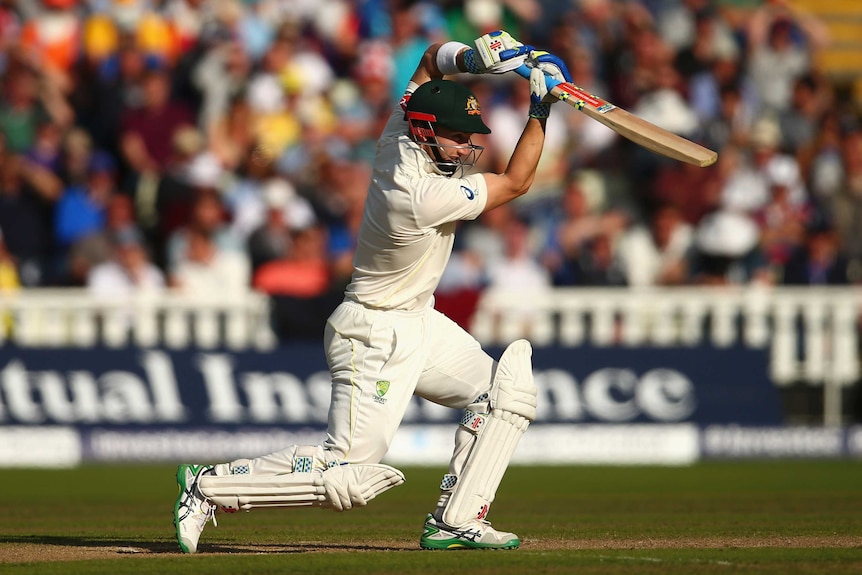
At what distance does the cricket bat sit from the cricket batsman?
0.30 ft

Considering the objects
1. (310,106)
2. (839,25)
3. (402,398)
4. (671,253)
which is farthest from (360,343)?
(839,25)

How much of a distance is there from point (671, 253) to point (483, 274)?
1.67 metres

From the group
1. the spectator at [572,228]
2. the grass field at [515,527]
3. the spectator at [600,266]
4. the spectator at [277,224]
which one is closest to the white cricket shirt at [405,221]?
the grass field at [515,527]

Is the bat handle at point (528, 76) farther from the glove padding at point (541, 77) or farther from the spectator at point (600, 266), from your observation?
the spectator at point (600, 266)

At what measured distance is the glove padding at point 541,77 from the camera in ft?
19.2

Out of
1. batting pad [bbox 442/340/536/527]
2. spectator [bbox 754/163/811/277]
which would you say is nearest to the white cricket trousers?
batting pad [bbox 442/340/536/527]

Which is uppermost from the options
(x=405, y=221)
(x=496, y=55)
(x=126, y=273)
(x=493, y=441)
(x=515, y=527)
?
(x=496, y=55)

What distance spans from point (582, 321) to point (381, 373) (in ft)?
21.1

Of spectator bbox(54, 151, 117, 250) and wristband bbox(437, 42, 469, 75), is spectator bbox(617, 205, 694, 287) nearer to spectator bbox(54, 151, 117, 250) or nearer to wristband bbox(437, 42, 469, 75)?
spectator bbox(54, 151, 117, 250)

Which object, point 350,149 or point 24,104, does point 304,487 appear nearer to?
point 350,149

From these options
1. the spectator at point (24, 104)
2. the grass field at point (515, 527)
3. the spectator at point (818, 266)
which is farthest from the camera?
the spectator at point (24, 104)

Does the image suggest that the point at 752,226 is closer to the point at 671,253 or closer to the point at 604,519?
the point at 671,253

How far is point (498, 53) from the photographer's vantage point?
5945mm

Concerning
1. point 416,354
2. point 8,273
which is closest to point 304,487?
point 416,354
